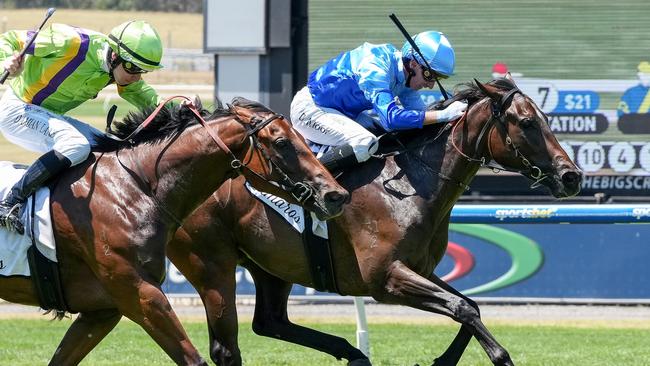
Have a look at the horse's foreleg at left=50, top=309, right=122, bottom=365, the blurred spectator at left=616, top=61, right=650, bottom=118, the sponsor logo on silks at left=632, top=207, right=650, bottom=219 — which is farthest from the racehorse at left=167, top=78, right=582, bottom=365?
the blurred spectator at left=616, top=61, right=650, bottom=118

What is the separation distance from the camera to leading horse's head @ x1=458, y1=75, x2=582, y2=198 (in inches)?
238

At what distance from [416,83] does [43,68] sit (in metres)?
2.06

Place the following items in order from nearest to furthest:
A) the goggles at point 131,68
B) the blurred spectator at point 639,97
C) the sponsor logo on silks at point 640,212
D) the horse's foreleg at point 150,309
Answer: the horse's foreleg at point 150,309
the goggles at point 131,68
the sponsor logo on silks at point 640,212
the blurred spectator at point 639,97

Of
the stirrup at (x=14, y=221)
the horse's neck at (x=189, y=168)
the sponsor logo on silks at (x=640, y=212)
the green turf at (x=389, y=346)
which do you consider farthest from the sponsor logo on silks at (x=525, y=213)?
the stirrup at (x=14, y=221)

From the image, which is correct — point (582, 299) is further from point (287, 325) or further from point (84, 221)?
point (84, 221)

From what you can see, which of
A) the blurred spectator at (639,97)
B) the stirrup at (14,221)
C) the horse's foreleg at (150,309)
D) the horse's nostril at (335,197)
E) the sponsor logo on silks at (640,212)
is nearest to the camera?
the horse's foreleg at (150,309)

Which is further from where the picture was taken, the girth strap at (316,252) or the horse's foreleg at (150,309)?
the girth strap at (316,252)

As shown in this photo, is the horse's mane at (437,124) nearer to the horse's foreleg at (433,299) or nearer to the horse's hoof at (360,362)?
the horse's foreleg at (433,299)

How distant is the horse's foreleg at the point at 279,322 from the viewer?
20.9 feet

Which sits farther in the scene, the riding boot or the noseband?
the riding boot

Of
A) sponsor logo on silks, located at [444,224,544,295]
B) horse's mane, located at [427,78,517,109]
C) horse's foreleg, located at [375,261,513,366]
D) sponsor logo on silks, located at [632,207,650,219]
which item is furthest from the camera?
sponsor logo on silks, located at [444,224,544,295]

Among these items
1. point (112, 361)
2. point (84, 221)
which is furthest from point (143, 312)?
point (112, 361)

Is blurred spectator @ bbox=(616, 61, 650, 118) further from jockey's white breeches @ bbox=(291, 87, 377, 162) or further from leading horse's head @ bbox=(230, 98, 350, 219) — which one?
leading horse's head @ bbox=(230, 98, 350, 219)

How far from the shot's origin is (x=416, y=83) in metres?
6.54
